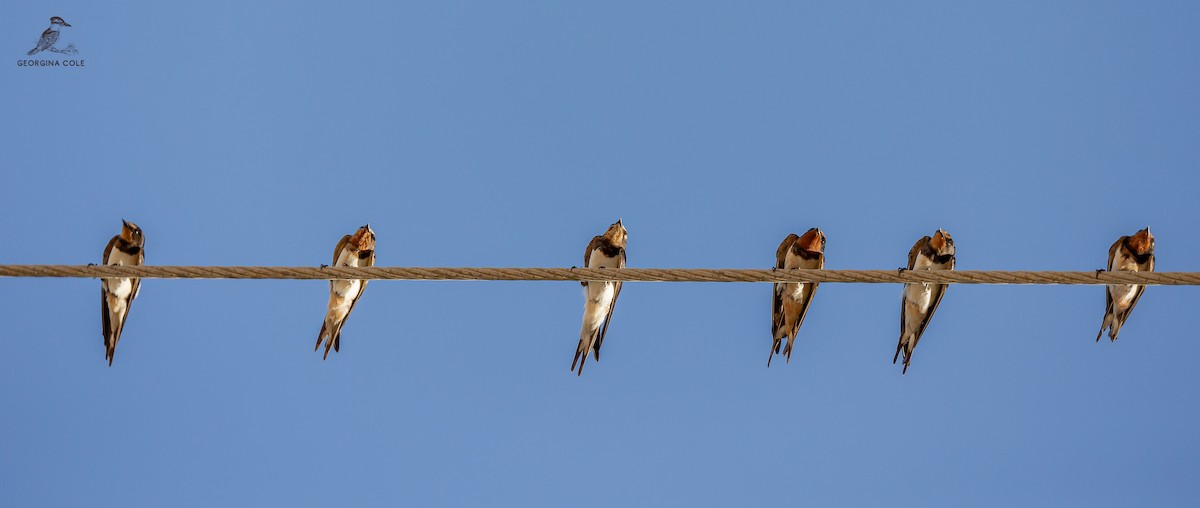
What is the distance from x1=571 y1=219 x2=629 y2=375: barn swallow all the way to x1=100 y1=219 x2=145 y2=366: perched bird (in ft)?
13.4

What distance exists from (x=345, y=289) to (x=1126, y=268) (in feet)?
23.6

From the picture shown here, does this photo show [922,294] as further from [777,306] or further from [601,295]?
[601,295]

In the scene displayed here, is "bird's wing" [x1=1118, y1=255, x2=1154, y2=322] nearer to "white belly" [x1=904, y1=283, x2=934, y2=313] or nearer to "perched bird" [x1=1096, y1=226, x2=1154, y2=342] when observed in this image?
"perched bird" [x1=1096, y1=226, x2=1154, y2=342]

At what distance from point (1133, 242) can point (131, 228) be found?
9.30m

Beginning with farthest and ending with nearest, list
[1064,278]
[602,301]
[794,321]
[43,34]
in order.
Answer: [43,34]
[602,301]
[794,321]
[1064,278]

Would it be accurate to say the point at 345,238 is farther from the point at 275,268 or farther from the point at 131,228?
the point at 275,268

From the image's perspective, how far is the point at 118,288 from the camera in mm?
8688

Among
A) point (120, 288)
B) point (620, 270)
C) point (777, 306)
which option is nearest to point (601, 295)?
point (777, 306)

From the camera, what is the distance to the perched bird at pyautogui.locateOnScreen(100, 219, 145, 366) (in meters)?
8.60

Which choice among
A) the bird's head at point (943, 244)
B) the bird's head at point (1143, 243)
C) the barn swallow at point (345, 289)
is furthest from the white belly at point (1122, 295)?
the barn swallow at point (345, 289)

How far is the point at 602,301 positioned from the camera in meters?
8.95

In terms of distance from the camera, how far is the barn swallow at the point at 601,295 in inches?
350

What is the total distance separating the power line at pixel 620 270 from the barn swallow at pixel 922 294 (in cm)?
303

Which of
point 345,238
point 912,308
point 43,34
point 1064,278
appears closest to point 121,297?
point 345,238
